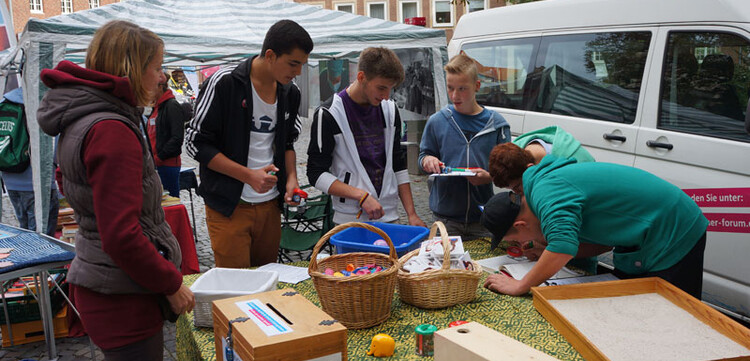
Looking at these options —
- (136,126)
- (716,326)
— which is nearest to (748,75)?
(716,326)

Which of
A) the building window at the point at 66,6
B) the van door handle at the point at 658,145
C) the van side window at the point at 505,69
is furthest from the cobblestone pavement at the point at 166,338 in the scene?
the building window at the point at 66,6

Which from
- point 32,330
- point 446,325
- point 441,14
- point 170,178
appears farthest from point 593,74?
point 441,14

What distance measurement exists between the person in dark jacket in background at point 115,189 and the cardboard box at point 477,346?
31.5 inches

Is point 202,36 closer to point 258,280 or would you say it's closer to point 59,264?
point 59,264

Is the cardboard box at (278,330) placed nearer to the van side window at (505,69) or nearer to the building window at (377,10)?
the van side window at (505,69)

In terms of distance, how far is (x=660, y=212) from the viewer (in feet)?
7.16

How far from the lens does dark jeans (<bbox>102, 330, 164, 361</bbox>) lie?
1.70m

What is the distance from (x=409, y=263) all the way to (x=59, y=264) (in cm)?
187

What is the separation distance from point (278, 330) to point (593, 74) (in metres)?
3.46

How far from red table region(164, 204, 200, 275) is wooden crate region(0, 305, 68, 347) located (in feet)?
2.80

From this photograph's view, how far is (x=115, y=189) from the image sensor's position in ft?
4.98

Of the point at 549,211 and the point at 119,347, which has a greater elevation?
the point at 549,211

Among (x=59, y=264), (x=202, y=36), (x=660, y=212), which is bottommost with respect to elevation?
(x=59, y=264)

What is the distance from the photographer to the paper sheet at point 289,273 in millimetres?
2473
